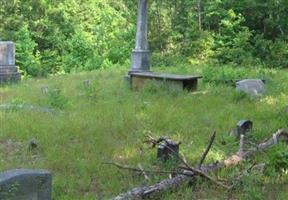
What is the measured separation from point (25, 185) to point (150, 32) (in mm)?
17214

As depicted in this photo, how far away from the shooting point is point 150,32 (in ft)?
67.3

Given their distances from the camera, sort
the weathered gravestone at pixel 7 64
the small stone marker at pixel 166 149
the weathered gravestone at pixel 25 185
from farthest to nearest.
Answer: the weathered gravestone at pixel 7 64 < the small stone marker at pixel 166 149 < the weathered gravestone at pixel 25 185

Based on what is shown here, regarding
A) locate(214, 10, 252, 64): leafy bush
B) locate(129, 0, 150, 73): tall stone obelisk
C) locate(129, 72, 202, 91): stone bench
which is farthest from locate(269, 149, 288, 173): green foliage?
locate(214, 10, 252, 64): leafy bush

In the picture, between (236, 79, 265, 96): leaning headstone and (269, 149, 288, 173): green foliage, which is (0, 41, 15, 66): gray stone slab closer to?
(236, 79, 265, 96): leaning headstone

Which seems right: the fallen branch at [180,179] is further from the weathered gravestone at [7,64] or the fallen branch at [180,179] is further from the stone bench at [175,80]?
the weathered gravestone at [7,64]

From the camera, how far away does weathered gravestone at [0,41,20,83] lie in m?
12.7

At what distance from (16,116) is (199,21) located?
1353 centimetres

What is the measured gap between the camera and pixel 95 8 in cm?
2417

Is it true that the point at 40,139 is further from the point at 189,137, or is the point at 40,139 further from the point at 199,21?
the point at 199,21

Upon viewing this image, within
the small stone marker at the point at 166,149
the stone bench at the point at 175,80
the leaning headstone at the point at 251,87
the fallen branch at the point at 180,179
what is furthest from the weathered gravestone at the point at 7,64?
the fallen branch at the point at 180,179

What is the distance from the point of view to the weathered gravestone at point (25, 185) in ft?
11.7

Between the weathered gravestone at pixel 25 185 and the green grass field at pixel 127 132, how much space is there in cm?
34

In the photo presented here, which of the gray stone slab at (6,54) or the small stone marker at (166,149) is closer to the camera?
the small stone marker at (166,149)

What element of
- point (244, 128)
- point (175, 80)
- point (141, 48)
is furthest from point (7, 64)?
point (244, 128)
